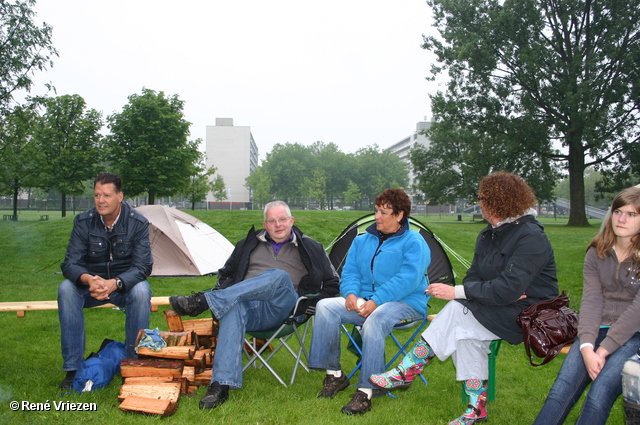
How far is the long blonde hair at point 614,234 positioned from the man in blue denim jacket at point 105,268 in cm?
312

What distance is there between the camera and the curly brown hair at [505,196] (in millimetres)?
3100

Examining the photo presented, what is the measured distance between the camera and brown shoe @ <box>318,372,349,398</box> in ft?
11.2

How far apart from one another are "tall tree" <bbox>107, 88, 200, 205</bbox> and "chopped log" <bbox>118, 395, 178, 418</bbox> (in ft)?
79.3

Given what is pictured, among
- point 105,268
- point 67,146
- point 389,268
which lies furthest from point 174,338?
point 67,146

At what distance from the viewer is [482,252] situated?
3.30m

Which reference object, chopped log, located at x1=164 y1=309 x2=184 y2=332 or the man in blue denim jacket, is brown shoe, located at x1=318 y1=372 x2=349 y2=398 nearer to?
chopped log, located at x1=164 y1=309 x2=184 y2=332

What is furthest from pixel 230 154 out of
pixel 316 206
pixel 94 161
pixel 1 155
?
pixel 1 155

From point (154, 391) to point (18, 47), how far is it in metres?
12.2

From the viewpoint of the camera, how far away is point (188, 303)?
130 inches

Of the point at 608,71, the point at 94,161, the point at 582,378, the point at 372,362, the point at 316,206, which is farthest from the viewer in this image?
the point at 316,206

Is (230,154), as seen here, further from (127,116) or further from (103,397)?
(103,397)

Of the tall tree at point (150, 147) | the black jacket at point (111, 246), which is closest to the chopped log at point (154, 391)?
the black jacket at point (111, 246)

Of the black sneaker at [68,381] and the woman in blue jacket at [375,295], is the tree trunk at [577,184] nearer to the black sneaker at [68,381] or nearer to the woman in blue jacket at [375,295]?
the woman in blue jacket at [375,295]

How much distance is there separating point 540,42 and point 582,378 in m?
22.8
